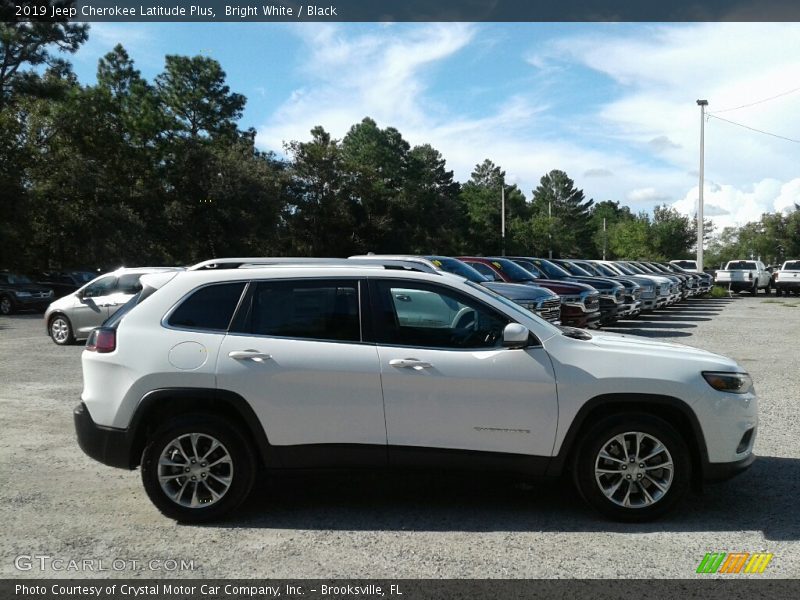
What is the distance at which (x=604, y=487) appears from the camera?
186 inches

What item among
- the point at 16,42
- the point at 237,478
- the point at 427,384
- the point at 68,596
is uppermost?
the point at 16,42

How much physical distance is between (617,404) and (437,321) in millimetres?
1321

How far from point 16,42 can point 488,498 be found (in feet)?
105

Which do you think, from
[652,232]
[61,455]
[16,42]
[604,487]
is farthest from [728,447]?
[652,232]

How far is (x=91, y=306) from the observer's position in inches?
588

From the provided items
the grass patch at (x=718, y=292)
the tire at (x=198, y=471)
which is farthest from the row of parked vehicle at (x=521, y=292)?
the grass patch at (x=718, y=292)

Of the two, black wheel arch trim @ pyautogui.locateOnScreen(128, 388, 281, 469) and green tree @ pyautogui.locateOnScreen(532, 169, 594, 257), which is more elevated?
green tree @ pyautogui.locateOnScreen(532, 169, 594, 257)

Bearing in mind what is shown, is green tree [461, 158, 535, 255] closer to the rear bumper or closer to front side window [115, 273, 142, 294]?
front side window [115, 273, 142, 294]

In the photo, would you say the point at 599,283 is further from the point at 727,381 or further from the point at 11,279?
the point at 11,279

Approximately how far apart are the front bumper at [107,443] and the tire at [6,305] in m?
23.3

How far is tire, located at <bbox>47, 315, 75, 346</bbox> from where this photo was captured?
15.1m

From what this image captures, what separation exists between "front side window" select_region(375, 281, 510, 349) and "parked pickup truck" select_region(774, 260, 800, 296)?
3647 centimetres

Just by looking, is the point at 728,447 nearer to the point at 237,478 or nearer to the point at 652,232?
the point at 237,478

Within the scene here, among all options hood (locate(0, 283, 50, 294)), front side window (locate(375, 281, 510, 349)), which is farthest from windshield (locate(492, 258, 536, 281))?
hood (locate(0, 283, 50, 294))
